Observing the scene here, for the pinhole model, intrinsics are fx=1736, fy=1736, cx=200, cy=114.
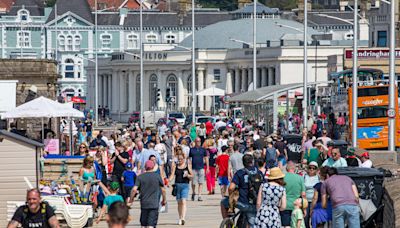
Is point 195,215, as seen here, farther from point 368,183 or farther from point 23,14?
point 23,14

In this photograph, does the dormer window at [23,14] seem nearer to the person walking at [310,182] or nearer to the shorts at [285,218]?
the person walking at [310,182]

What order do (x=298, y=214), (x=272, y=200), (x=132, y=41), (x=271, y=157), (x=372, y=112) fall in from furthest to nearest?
(x=132, y=41) → (x=372, y=112) → (x=271, y=157) → (x=298, y=214) → (x=272, y=200)

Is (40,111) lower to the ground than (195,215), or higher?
higher

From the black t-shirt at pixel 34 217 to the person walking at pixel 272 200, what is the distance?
4.32m

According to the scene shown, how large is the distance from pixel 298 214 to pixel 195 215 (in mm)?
8826

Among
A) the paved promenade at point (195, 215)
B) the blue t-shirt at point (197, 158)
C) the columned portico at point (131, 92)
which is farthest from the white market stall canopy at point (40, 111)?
the columned portico at point (131, 92)

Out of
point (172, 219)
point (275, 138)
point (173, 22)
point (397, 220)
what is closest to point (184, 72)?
point (173, 22)

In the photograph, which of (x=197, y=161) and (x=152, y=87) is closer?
(x=197, y=161)

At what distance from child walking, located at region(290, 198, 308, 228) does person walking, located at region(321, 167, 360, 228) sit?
56 cm

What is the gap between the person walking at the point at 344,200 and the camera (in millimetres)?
23859

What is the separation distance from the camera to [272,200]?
2303cm

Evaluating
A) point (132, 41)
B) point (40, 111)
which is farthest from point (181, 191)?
point (132, 41)

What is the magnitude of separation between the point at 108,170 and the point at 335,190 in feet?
44.8

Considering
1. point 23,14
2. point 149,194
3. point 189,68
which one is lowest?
point 149,194
